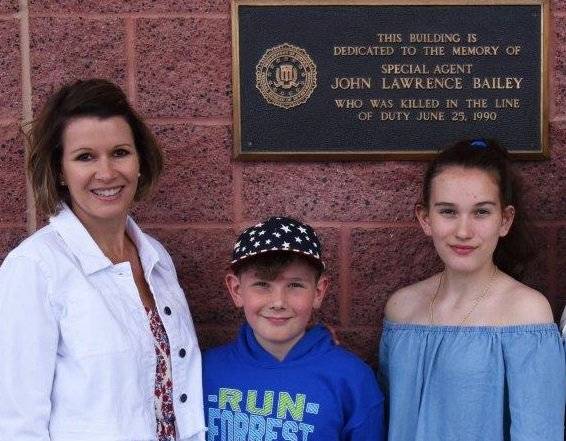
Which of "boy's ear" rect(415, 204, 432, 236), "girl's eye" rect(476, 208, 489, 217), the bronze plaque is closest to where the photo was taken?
"girl's eye" rect(476, 208, 489, 217)

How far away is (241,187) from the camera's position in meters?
3.44

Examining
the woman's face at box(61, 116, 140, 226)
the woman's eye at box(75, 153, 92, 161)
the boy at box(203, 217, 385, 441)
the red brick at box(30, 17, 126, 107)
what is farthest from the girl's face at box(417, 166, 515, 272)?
the red brick at box(30, 17, 126, 107)

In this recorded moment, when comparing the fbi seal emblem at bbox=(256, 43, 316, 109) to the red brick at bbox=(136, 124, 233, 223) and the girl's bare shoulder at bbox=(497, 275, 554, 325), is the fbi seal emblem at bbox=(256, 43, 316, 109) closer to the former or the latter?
the red brick at bbox=(136, 124, 233, 223)

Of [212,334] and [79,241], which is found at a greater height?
[79,241]

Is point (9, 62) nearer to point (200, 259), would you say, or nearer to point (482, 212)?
point (200, 259)

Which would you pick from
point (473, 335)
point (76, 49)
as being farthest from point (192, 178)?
point (473, 335)

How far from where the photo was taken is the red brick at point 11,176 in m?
3.41

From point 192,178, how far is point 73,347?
1.09m

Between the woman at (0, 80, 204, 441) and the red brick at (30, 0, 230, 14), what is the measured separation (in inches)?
27.9

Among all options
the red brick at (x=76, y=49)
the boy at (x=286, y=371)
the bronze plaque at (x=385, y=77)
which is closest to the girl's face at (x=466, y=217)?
the boy at (x=286, y=371)

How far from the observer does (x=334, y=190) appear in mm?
3430

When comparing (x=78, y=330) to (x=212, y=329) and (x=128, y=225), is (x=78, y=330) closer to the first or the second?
(x=128, y=225)

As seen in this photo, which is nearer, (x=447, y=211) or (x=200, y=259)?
(x=447, y=211)

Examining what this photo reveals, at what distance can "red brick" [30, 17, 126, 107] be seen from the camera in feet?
11.1
